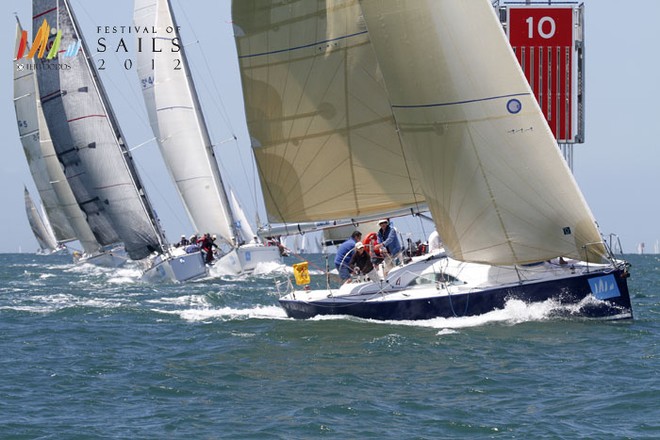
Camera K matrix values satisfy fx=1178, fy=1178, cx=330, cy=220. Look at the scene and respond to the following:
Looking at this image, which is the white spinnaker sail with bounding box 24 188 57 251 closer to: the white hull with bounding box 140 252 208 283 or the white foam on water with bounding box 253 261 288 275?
the white foam on water with bounding box 253 261 288 275

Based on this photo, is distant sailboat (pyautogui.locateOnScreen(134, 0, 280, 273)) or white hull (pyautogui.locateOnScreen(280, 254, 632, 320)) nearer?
white hull (pyautogui.locateOnScreen(280, 254, 632, 320))

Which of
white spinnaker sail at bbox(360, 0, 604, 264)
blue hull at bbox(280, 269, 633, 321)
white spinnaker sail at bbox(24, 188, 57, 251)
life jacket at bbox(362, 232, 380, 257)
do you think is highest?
white spinnaker sail at bbox(360, 0, 604, 264)

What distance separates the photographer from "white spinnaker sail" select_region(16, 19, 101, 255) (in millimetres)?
Result: 55844

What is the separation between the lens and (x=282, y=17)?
21469 mm

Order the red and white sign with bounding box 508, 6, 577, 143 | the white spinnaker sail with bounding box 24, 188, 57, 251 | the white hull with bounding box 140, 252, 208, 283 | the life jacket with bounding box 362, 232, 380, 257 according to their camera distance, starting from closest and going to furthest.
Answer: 1. the life jacket with bounding box 362, 232, 380, 257
2. the red and white sign with bounding box 508, 6, 577, 143
3. the white hull with bounding box 140, 252, 208, 283
4. the white spinnaker sail with bounding box 24, 188, 57, 251

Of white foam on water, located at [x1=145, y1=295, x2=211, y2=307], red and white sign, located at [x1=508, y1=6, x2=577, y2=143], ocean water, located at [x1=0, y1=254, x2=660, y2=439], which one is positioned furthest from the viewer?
red and white sign, located at [x1=508, y1=6, x2=577, y2=143]

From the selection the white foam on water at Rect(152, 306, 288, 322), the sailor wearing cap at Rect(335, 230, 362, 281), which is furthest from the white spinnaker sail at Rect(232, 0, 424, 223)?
the white foam on water at Rect(152, 306, 288, 322)

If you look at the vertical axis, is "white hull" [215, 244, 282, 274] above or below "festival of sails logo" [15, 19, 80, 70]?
below

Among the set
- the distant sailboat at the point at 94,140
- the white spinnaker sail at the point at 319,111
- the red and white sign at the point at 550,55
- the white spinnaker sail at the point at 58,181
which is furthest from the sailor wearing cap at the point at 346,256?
the white spinnaker sail at the point at 58,181

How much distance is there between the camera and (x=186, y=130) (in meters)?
41.9

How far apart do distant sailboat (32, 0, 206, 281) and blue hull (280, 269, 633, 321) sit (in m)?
19.3

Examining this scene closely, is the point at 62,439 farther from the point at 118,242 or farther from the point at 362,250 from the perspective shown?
the point at 118,242

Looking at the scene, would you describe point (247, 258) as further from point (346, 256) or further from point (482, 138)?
A: point (482, 138)

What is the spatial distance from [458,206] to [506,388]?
558 centimetres
